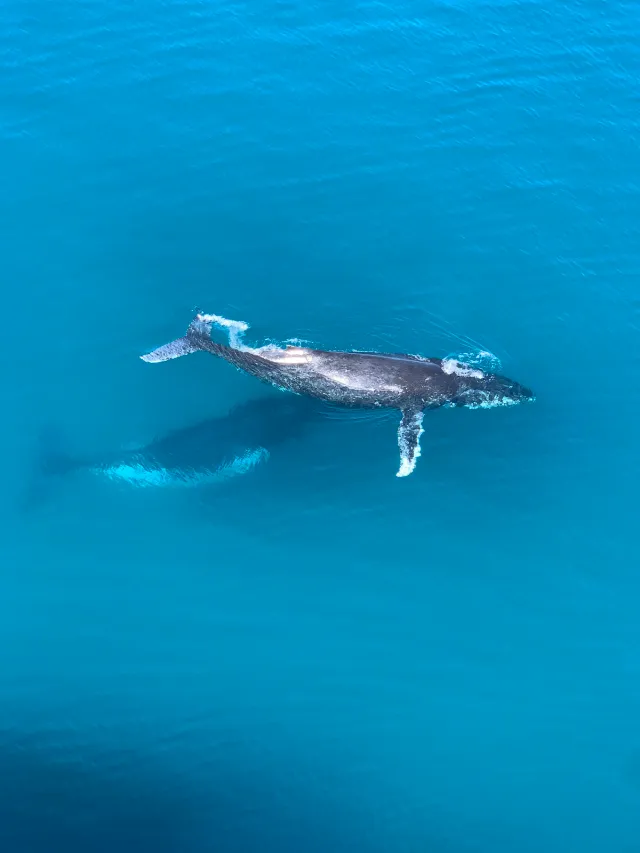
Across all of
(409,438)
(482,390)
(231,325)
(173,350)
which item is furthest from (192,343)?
(482,390)

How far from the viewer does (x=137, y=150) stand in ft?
178

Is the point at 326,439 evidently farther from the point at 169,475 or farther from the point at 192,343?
the point at 192,343

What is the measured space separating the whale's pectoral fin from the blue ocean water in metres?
0.56

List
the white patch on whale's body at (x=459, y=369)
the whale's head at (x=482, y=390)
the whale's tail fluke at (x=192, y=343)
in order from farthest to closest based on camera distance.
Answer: the whale's tail fluke at (x=192, y=343) < the white patch on whale's body at (x=459, y=369) < the whale's head at (x=482, y=390)

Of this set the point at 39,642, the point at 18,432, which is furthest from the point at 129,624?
the point at 18,432

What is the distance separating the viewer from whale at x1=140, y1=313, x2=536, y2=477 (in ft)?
140

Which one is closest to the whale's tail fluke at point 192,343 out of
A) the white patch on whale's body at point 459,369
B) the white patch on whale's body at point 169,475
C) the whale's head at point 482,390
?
the white patch on whale's body at point 169,475

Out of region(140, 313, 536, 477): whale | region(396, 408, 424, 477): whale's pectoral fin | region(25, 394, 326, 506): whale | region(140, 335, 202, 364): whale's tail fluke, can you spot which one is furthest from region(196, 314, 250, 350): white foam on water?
region(396, 408, 424, 477): whale's pectoral fin

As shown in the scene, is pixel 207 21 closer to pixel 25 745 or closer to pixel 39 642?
pixel 39 642

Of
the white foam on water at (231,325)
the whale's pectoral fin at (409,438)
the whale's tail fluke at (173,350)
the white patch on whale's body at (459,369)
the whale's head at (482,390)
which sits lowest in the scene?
the whale's pectoral fin at (409,438)

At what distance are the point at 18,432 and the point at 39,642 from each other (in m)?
11.7

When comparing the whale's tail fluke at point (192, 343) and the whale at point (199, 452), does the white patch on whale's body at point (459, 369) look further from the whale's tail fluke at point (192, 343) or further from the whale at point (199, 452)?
the whale's tail fluke at point (192, 343)

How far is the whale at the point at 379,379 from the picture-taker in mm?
42594

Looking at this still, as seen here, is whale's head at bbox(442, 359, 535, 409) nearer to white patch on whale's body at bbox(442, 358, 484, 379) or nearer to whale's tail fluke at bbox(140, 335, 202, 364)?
white patch on whale's body at bbox(442, 358, 484, 379)
